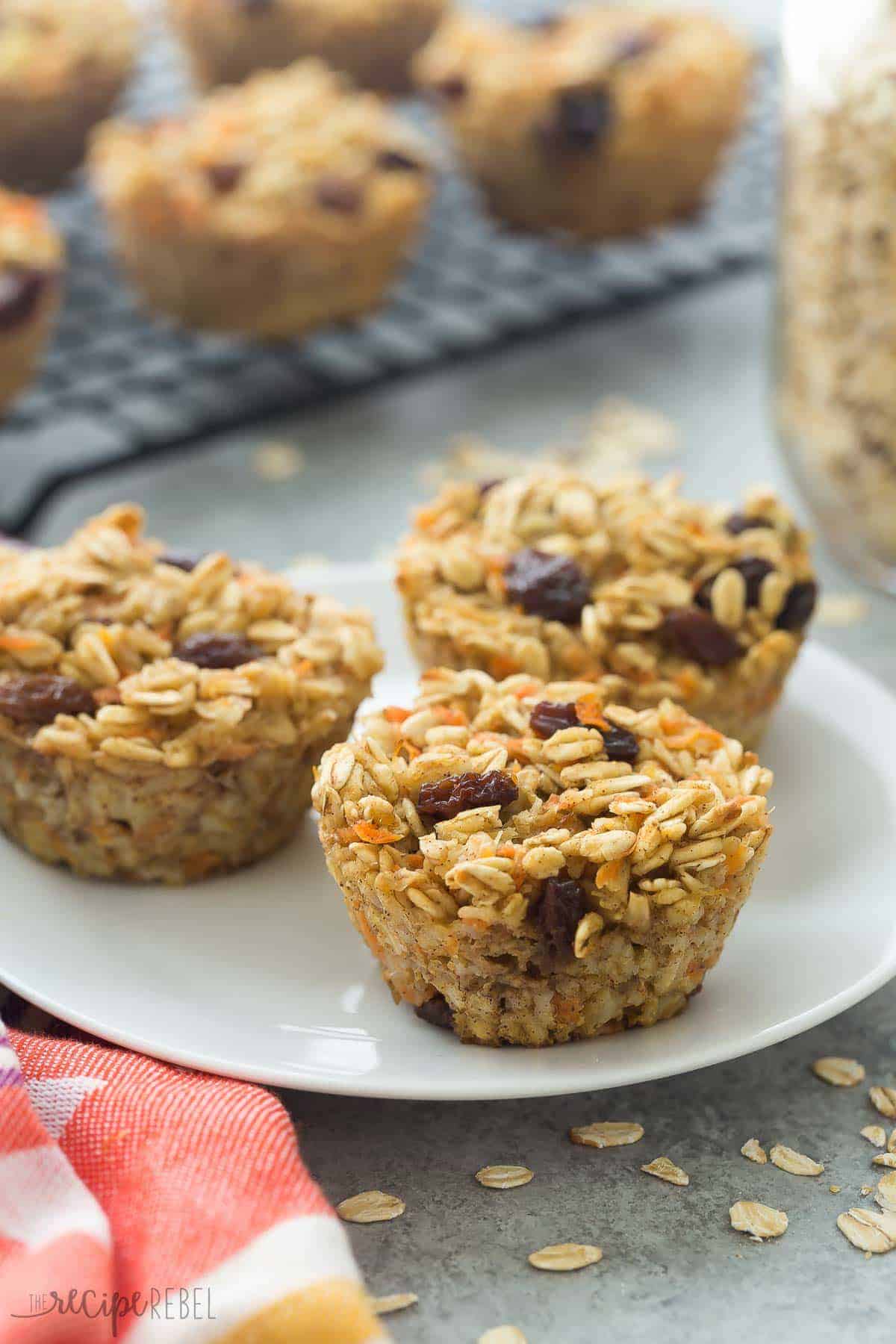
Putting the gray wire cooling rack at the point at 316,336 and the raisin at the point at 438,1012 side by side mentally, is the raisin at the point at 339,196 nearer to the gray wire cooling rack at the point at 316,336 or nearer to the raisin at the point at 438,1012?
the gray wire cooling rack at the point at 316,336

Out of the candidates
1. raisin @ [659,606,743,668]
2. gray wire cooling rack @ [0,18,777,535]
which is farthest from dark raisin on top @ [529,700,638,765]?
gray wire cooling rack @ [0,18,777,535]

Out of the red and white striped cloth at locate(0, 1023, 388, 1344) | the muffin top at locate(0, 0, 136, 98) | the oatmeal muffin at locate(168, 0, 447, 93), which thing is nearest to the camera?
the red and white striped cloth at locate(0, 1023, 388, 1344)

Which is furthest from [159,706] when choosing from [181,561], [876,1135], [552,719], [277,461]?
[277,461]

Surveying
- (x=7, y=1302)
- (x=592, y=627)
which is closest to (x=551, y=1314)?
(x=7, y=1302)

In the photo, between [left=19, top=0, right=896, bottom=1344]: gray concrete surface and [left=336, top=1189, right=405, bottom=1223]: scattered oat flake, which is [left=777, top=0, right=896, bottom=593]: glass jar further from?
[left=336, top=1189, right=405, bottom=1223]: scattered oat flake

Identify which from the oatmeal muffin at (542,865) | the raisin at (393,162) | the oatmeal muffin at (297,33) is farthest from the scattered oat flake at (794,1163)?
the oatmeal muffin at (297,33)

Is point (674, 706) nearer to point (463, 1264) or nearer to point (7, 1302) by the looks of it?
point (463, 1264)

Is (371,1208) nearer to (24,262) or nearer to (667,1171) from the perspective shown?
(667,1171)
